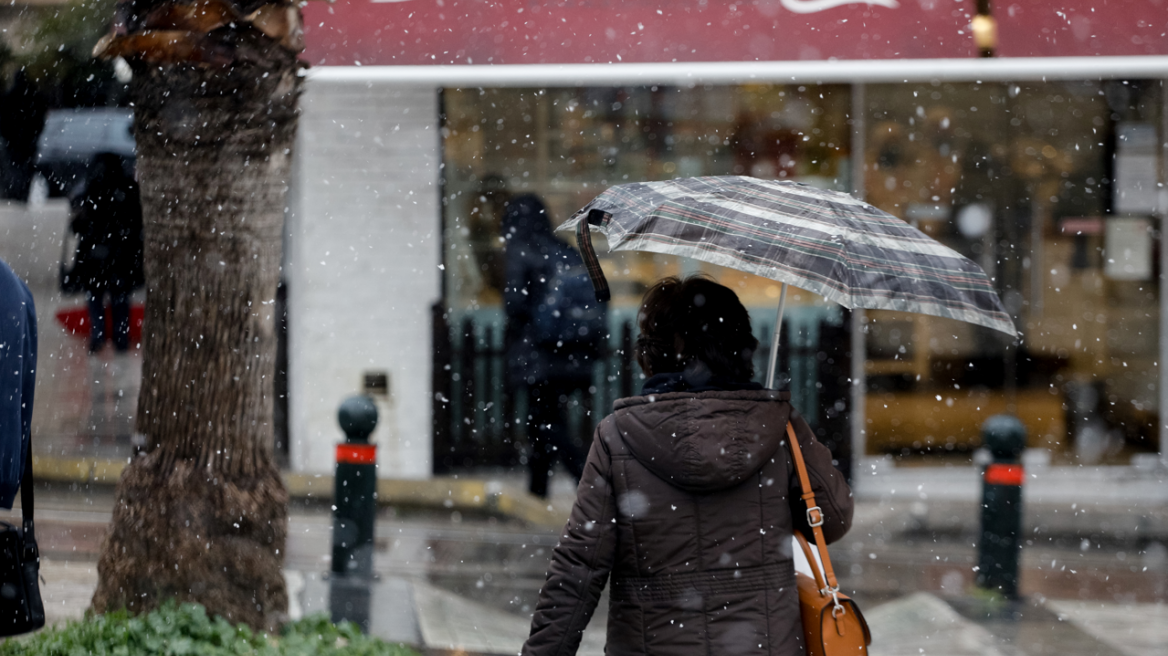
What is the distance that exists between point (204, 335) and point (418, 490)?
4.24m

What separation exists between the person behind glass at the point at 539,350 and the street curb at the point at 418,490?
9.8 inches

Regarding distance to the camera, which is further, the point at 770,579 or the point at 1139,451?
the point at 1139,451

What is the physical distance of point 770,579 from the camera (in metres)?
2.31

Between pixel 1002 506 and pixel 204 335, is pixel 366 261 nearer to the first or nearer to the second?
pixel 204 335

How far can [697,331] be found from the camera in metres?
2.37

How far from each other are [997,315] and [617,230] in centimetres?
89

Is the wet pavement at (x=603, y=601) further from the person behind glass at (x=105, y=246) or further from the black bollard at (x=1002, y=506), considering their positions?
the person behind glass at (x=105, y=246)

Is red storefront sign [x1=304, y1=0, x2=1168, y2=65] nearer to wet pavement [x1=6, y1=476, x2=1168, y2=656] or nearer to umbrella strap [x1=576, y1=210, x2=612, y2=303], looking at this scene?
wet pavement [x1=6, y1=476, x2=1168, y2=656]

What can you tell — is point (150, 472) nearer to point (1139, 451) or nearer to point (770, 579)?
point (770, 579)

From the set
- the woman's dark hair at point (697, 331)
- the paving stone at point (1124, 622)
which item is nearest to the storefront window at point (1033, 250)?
the paving stone at point (1124, 622)

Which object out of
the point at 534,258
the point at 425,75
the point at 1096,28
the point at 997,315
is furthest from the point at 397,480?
the point at 997,315

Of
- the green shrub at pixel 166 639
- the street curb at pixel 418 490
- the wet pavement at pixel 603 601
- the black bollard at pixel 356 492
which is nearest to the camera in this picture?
the green shrub at pixel 166 639

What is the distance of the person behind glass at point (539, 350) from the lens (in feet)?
23.2

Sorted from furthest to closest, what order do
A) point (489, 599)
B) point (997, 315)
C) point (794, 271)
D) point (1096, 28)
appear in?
point (1096, 28) < point (489, 599) < point (997, 315) < point (794, 271)
